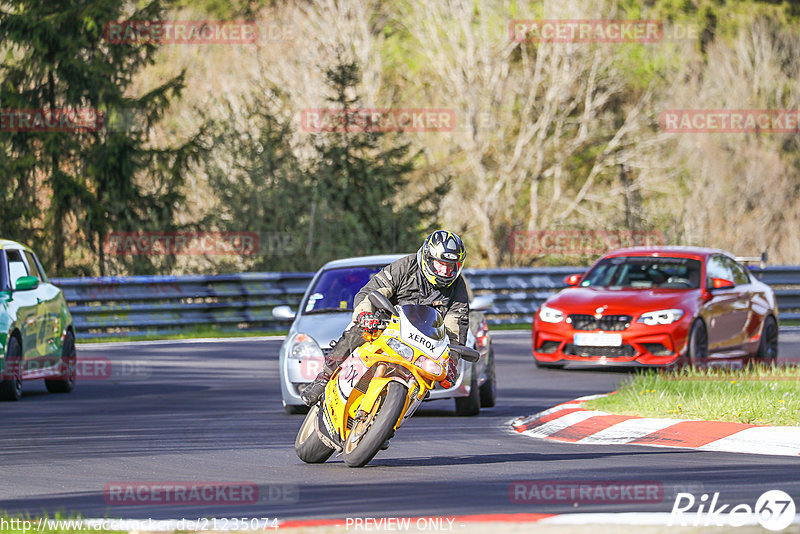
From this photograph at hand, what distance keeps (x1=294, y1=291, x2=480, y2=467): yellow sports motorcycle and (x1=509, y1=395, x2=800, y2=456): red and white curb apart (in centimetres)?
276

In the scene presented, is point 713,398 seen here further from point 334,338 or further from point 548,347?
point 548,347

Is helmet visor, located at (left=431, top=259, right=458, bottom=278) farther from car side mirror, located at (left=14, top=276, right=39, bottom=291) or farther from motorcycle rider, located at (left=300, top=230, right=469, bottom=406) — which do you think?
car side mirror, located at (left=14, top=276, right=39, bottom=291)

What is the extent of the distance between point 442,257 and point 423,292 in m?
0.47

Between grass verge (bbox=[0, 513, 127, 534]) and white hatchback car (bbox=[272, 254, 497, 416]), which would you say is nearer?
grass verge (bbox=[0, 513, 127, 534])

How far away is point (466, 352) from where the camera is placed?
9.37 meters

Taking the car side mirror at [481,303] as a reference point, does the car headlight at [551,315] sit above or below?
below

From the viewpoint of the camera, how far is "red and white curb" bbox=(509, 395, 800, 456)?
36.6 ft

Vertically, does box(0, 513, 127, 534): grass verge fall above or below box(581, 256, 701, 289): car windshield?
above

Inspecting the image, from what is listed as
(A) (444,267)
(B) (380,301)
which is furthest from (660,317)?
(B) (380,301)

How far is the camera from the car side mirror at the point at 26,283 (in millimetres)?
15355

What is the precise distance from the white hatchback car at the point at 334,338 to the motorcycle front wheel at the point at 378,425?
3.66 m

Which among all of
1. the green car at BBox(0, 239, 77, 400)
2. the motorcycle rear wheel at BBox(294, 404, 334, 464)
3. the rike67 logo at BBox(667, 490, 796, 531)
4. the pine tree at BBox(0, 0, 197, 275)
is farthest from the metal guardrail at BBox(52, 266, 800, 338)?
the rike67 logo at BBox(667, 490, 796, 531)

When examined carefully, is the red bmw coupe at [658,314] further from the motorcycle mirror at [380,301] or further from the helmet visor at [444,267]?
the motorcycle mirror at [380,301]

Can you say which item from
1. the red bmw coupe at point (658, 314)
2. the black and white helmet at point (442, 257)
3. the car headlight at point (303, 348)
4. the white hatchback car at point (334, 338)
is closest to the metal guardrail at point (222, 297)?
the red bmw coupe at point (658, 314)
